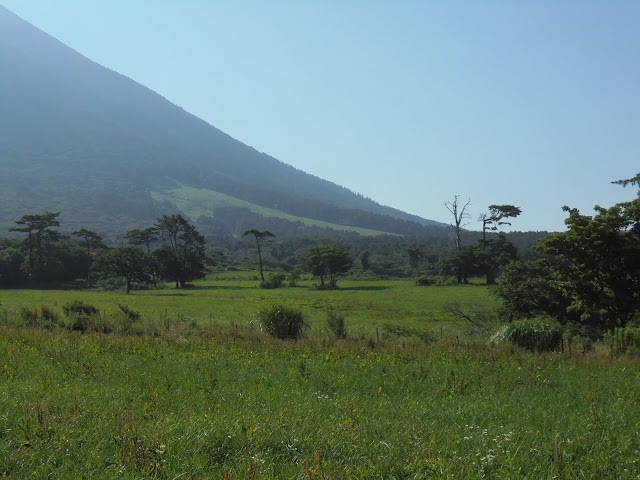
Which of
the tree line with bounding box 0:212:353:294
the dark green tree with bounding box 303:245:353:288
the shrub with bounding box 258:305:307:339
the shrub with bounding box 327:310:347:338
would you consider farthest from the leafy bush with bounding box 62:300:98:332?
the dark green tree with bounding box 303:245:353:288

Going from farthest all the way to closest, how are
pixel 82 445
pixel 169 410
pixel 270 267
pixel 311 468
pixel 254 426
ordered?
1. pixel 270 267
2. pixel 169 410
3. pixel 254 426
4. pixel 82 445
5. pixel 311 468

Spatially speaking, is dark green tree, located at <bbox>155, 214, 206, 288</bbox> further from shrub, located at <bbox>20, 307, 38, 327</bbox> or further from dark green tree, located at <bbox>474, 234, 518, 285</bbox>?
shrub, located at <bbox>20, 307, 38, 327</bbox>

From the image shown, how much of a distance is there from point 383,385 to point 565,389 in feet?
8.91

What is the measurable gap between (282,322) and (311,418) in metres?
11.1

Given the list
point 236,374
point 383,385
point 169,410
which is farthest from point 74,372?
point 383,385

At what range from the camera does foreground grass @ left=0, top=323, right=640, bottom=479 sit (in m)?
4.20

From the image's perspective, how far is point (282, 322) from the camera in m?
16.5

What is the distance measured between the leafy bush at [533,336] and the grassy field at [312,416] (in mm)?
2925

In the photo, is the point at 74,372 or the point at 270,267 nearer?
the point at 74,372

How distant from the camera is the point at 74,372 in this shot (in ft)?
27.9

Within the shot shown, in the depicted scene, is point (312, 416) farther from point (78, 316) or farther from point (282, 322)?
point (78, 316)

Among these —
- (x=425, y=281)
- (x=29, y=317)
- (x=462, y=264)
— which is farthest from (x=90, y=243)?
(x=29, y=317)

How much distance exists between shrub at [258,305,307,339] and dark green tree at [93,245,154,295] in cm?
4588

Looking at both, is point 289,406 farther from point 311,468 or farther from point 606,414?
point 606,414
